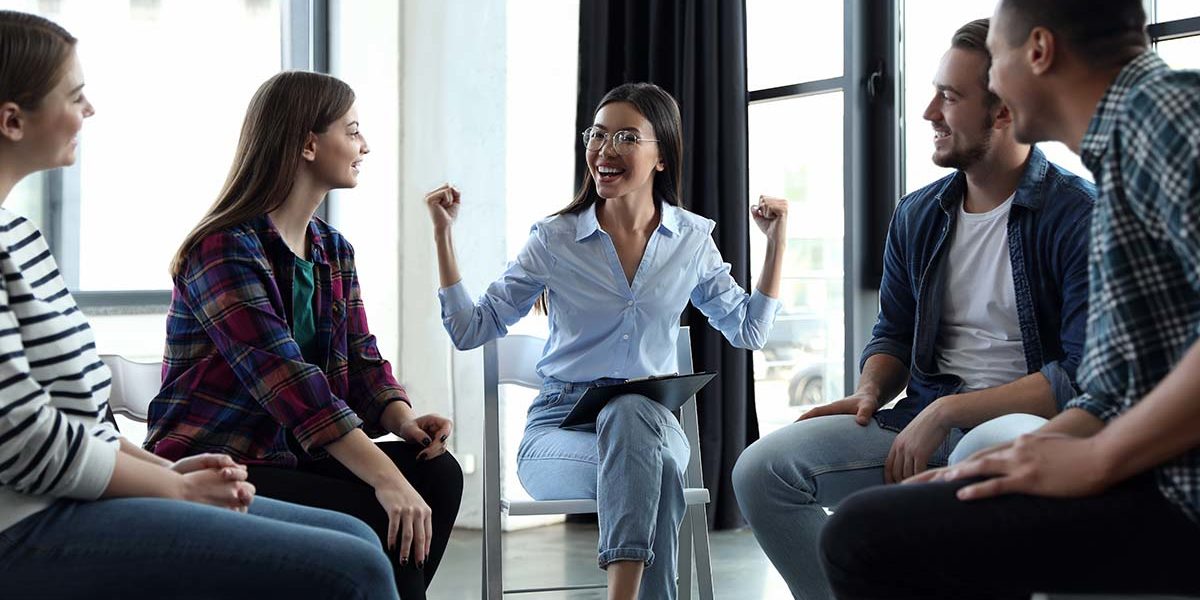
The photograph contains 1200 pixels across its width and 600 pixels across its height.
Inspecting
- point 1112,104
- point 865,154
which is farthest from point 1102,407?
point 865,154

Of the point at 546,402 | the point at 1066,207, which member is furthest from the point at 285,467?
the point at 1066,207

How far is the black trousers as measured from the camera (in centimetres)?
192

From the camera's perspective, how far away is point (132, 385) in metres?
2.29

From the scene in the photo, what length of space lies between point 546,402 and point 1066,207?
1.12 metres

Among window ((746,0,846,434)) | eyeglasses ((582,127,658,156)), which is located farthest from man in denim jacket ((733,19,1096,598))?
window ((746,0,846,434))

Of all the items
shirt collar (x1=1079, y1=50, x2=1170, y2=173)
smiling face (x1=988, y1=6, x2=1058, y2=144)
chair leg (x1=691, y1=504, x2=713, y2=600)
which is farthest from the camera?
chair leg (x1=691, y1=504, x2=713, y2=600)

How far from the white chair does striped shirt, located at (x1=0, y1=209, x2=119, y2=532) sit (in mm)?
936

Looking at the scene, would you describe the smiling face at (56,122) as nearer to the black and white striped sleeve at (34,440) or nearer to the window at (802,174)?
the black and white striped sleeve at (34,440)

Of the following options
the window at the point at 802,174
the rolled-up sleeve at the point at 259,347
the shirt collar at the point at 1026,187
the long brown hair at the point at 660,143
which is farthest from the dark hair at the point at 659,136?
the window at the point at 802,174

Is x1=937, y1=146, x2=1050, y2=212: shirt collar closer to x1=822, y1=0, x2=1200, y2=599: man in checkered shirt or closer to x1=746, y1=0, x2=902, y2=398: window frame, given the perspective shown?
x1=822, y1=0, x2=1200, y2=599: man in checkered shirt

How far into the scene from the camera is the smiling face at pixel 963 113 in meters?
2.10

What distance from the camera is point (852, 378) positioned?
3.55 metres

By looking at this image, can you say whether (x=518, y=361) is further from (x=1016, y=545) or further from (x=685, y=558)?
(x=1016, y=545)

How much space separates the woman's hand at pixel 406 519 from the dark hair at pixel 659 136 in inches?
36.4
